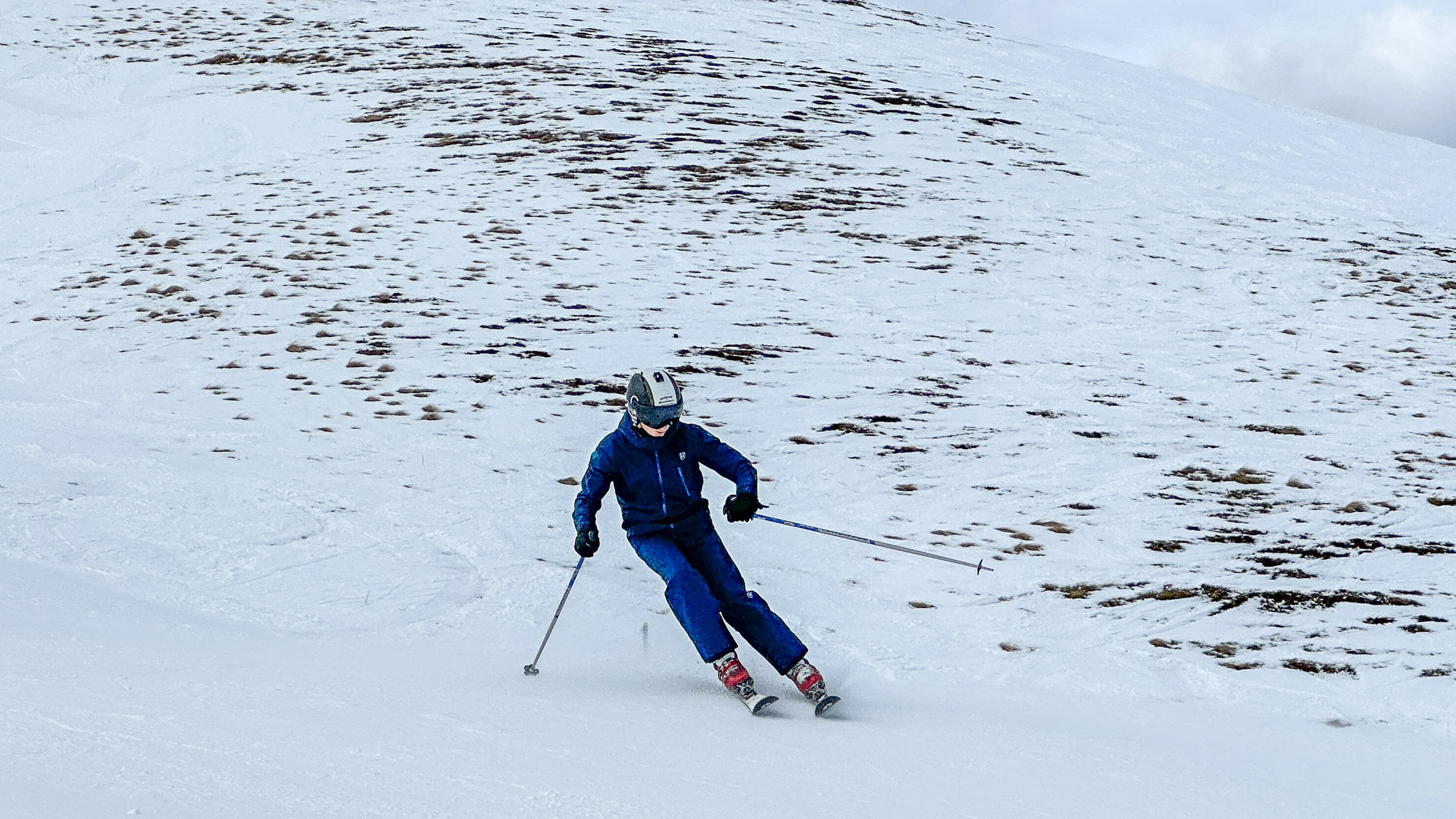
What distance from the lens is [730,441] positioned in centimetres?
838

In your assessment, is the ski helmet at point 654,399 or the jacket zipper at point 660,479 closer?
the ski helmet at point 654,399

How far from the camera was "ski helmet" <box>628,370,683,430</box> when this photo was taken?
4797 mm

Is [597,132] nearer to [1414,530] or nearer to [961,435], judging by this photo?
[961,435]

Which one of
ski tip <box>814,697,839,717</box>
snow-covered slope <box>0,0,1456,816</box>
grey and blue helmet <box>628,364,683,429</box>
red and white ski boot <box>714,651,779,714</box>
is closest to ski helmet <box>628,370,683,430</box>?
grey and blue helmet <box>628,364,683,429</box>

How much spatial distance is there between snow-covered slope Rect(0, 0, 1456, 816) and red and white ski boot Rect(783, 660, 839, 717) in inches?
4.8

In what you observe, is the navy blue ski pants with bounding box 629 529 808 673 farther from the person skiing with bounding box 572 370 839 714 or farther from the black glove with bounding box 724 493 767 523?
the black glove with bounding box 724 493 767 523

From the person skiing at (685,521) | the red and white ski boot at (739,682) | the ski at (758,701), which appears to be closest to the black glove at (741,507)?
the person skiing at (685,521)

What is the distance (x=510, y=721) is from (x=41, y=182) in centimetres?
Answer: 1593

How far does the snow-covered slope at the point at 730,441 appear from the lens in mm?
3852

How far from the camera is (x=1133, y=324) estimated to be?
11.2m

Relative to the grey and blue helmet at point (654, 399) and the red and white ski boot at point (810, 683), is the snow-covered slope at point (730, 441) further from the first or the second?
the grey and blue helmet at point (654, 399)

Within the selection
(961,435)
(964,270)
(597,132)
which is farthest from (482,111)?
(961,435)

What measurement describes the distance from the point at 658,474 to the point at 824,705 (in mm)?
1285

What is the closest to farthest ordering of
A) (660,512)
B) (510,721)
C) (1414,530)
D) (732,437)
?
(510,721)
(660,512)
(1414,530)
(732,437)
